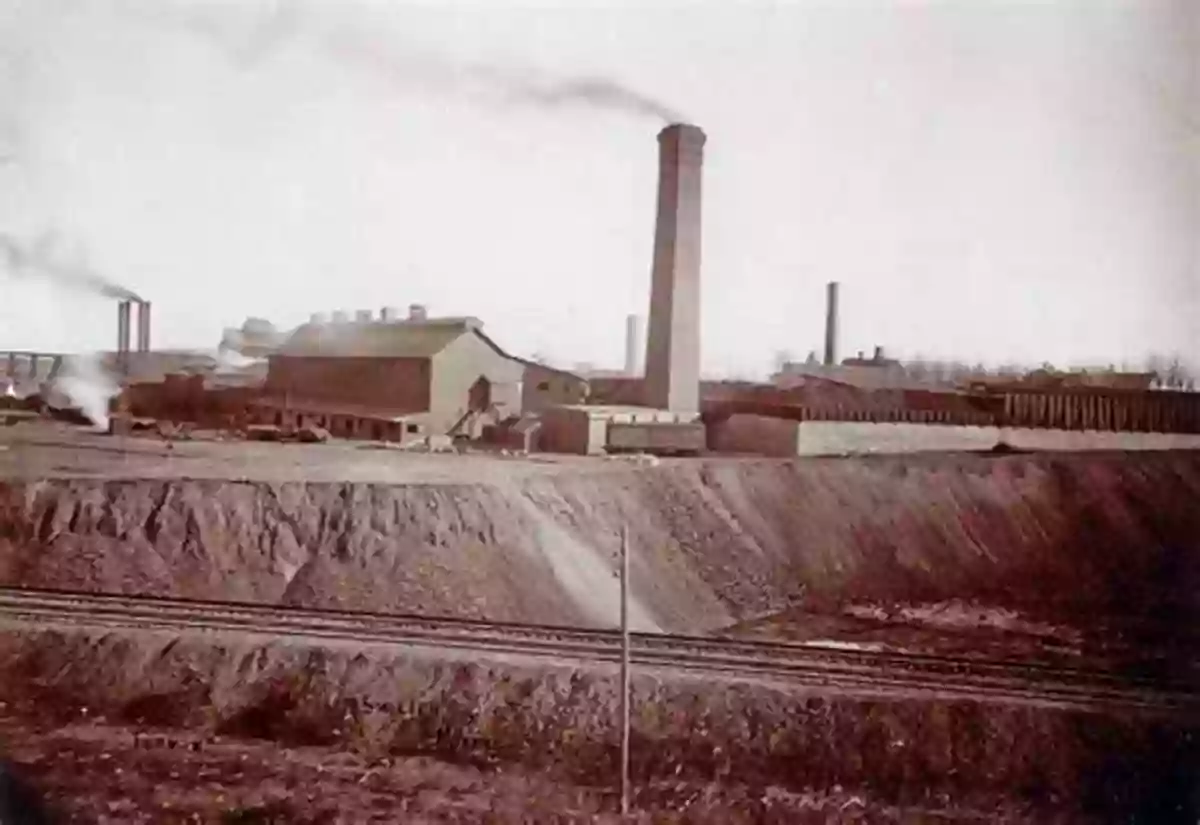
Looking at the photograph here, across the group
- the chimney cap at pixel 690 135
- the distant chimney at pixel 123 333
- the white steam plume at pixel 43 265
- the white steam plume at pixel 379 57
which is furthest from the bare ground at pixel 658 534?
the white steam plume at pixel 379 57

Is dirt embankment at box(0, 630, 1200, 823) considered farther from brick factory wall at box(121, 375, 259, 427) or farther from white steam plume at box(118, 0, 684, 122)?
white steam plume at box(118, 0, 684, 122)

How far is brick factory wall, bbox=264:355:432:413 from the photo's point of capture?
266cm

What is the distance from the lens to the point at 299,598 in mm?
2646

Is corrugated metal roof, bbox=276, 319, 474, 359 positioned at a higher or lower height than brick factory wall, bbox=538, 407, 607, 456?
higher

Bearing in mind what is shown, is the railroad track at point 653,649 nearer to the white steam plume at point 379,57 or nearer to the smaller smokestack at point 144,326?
the smaller smokestack at point 144,326

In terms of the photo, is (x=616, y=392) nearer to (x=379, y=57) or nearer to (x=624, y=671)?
(x=624, y=671)

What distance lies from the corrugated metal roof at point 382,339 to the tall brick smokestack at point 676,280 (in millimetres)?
458

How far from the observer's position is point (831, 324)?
8.57ft

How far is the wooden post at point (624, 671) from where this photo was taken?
8.13 ft

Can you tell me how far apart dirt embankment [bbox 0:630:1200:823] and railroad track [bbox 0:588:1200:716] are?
0.10ft

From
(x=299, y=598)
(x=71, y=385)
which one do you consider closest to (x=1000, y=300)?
(x=299, y=598)

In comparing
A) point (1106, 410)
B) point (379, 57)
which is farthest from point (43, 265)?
point (1106, 410)

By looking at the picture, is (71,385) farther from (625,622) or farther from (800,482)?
(800,482)

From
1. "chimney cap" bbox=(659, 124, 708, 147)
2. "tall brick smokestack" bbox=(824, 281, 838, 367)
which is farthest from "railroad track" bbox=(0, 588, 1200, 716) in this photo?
"chimney cap" bbox=(659, 124, 708, 147)
